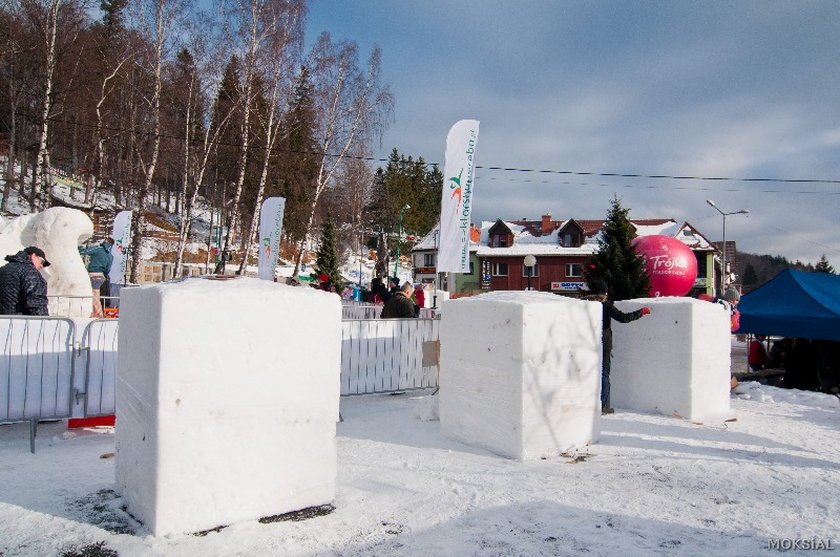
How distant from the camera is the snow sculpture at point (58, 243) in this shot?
10149 millimetres

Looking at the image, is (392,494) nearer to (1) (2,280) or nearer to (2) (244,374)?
(2) (244,374)

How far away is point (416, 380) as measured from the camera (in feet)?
26.8

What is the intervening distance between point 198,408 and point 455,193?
22.1 feet

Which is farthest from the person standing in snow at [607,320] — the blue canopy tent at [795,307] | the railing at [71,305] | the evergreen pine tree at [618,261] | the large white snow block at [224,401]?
the evergreen pine tree at [618,261]

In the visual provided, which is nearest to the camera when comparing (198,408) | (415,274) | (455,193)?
(198,408)

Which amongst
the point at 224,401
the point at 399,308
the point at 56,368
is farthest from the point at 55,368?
the point at 399,308

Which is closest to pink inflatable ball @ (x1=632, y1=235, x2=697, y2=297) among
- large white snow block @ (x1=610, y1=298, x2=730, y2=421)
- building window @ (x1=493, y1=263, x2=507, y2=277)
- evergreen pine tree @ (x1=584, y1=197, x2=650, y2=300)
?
evergreen pine tree @ (x1=584, y1=197, x2=650, y2=300)

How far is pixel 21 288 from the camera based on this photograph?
5875mm

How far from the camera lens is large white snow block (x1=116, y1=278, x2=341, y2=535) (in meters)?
2.92

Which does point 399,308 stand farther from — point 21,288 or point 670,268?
point 670,268

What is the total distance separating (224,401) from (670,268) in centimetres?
1337

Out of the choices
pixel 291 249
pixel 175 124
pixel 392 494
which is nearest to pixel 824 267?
pixel 291 249

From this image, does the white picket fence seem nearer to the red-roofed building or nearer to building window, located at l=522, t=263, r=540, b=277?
the red-roofed building

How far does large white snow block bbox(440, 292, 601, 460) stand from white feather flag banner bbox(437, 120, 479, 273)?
3.82m
